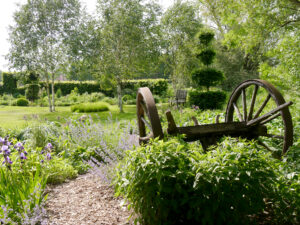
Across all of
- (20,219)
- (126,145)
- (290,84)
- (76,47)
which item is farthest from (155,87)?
(20,219)

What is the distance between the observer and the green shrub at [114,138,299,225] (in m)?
1.88

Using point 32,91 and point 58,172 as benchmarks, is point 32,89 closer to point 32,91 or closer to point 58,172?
point 32,91

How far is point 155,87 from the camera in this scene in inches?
791

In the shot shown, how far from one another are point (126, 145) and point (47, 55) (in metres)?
11.3

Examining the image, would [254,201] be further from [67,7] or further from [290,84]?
[67,7]

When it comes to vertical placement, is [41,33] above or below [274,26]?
above

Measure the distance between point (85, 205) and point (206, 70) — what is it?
→ 10.4m

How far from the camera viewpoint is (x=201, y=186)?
6.23ft

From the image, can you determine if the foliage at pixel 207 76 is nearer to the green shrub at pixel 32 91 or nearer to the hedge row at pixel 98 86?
the hedge row at pixel 98 86

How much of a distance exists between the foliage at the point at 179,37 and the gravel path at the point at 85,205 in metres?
14.1

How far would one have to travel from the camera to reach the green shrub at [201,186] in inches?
74.1

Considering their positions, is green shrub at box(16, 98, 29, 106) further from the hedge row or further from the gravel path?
the gravel path

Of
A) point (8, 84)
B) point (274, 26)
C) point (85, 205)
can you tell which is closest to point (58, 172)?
point (85, 205)

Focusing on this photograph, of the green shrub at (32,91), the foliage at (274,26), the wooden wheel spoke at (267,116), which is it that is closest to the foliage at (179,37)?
the foliage at (274,26)
